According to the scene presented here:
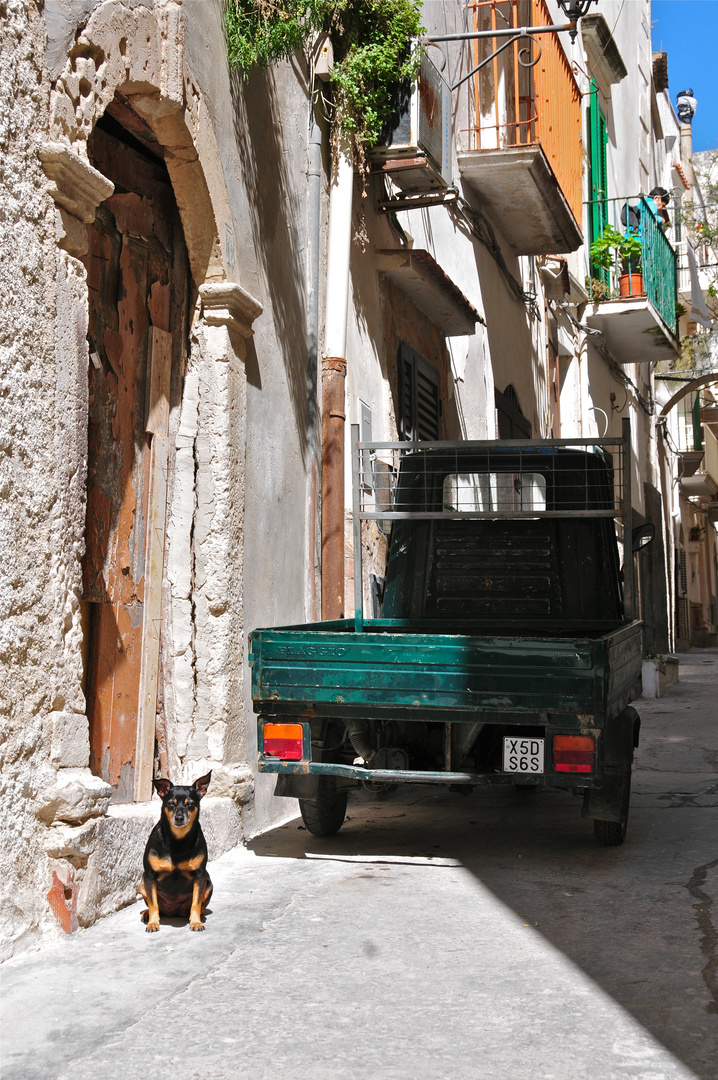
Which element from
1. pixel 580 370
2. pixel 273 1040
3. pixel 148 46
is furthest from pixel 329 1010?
pixel 580 370

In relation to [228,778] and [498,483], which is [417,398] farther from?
[228,778]

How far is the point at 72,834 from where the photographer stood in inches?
164

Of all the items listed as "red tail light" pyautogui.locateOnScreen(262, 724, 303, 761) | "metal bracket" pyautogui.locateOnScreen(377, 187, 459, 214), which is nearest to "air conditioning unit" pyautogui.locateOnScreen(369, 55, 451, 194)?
"metal bracket" pyautogui.locateOnScreen(377, 187, 459, 214)

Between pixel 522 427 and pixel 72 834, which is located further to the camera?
pixel 522 427

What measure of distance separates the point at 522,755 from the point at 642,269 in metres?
13.2

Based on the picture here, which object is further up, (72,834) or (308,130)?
(308,130)

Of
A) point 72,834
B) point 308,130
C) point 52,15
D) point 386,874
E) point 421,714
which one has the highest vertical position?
point 308,130

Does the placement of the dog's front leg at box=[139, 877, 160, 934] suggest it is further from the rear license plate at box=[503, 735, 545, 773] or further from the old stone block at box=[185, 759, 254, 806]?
the rear license plate at box=[503, 735, 545, 773]

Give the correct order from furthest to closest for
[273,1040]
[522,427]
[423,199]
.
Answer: [522,427] → [423,199] → [273,1040]

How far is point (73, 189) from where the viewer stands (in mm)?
4367

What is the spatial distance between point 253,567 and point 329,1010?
10.3 feet

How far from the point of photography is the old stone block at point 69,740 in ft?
13.8

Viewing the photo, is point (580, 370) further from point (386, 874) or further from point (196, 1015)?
point (196, 1015)

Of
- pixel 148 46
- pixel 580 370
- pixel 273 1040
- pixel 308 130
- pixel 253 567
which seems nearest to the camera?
pixel 273 1040
